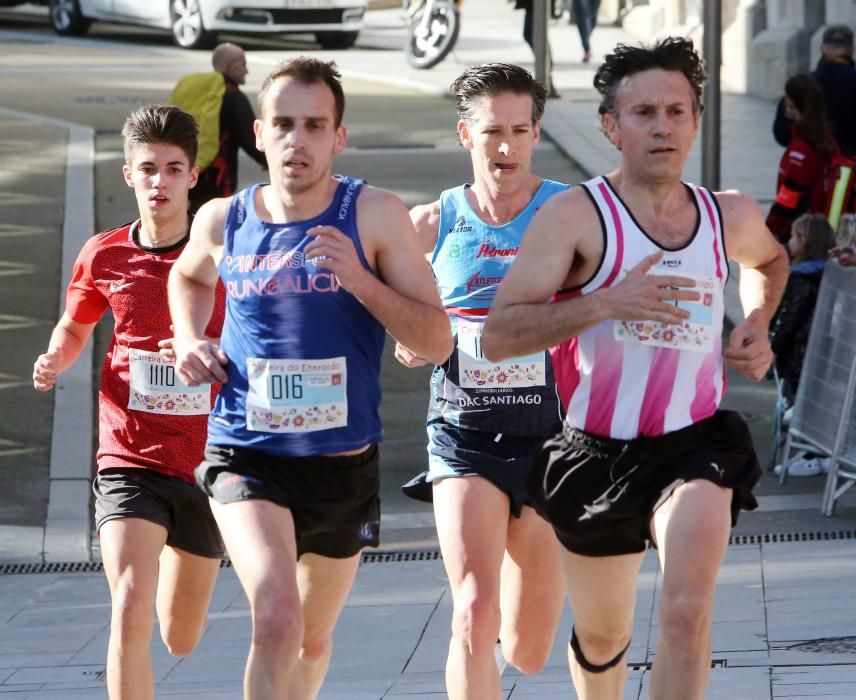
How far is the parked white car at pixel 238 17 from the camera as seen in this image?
24656mm

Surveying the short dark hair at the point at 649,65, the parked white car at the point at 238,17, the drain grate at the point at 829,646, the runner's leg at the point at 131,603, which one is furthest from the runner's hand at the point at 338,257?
the parked white car at the point at 238,17

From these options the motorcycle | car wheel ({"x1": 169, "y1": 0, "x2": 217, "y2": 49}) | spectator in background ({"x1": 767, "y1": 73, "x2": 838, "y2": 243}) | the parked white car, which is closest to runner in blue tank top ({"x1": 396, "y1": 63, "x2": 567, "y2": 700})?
spectator in background ({"x1": 767, "y1": 73, "x2": 838, "y2": 243})

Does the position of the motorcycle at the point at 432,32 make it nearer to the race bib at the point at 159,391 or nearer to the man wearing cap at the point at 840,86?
the man wearing cap at the point at 840,86

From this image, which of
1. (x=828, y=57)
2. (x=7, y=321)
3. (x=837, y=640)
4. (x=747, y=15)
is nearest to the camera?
(x=837, y=640)

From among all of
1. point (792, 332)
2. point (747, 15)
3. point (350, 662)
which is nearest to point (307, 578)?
point (350, 662)

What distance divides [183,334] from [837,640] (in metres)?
2.97

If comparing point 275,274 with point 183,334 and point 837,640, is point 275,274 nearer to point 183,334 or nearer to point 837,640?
point 183,334

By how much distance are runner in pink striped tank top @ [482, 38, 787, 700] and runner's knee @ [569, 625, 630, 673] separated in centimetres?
18

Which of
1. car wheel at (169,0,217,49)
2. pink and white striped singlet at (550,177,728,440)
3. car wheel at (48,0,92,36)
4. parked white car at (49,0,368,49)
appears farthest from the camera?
car wheel at (48,0,92,36)

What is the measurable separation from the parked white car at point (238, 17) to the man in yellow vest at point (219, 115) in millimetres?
11608

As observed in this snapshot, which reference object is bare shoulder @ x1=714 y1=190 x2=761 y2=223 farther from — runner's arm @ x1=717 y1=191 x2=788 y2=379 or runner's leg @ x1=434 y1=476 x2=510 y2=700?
runner's leg @ x1=434 y1=476 x2=510 y2=700

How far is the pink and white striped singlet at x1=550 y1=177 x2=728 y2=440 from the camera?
15.8 ft

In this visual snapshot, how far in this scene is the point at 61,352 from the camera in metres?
5.97

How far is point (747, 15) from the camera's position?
22.7 meters
